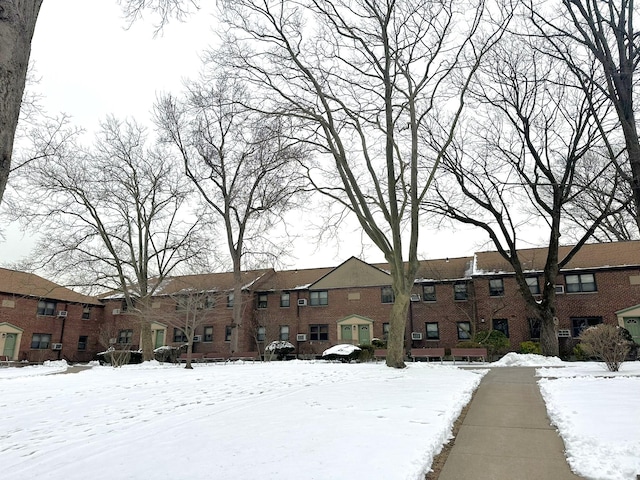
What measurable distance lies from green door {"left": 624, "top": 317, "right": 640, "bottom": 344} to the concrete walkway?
2163 centimetres

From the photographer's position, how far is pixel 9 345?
29.8 metres

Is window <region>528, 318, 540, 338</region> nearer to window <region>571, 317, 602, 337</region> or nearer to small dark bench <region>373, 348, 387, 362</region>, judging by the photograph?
window <region>571, 317, 602, 337</region>

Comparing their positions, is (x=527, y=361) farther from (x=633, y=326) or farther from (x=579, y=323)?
(x=633, y=326)

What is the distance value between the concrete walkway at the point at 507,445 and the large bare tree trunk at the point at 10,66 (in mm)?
4493

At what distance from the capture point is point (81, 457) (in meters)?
4.35

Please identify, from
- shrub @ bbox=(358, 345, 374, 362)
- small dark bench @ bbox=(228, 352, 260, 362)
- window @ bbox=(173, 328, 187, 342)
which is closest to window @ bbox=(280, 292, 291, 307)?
small dark bench @ bbox=(228, 352, 260, 362)

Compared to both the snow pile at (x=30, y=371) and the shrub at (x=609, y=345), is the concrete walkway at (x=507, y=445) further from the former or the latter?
the snow pile at (x=30, y=371)

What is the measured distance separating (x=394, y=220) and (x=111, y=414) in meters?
10.9

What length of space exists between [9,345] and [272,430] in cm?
3299

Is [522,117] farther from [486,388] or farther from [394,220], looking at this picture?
[486,388]

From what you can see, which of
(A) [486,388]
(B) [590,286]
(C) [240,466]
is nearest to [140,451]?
(C) [240,466]

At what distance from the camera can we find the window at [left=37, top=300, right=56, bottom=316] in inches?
1280

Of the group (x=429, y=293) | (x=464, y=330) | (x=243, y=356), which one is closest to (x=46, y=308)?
(x=243, y=356)

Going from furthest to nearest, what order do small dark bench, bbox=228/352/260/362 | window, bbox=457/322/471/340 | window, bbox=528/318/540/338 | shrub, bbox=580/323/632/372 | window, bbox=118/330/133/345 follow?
window, bbox=118/330/133/345, window, bbox=457/322/471/340, window, bbox=528/318/540/338, small dark bench, bbox=228/352/260/362, shrub, bbox=580/323/632/372
